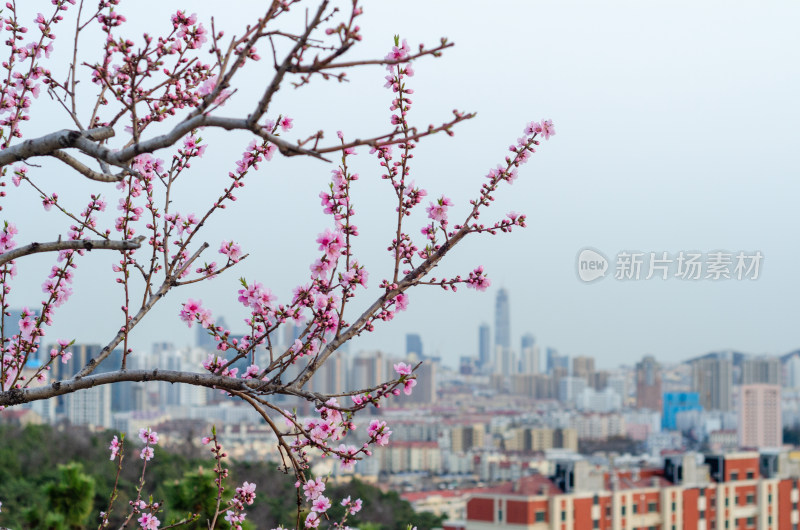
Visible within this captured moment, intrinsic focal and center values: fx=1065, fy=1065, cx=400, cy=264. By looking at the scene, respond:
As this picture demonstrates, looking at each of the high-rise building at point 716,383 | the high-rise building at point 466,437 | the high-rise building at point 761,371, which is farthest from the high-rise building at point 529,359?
the high-rise building at point 466,437

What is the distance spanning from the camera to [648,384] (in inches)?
3418

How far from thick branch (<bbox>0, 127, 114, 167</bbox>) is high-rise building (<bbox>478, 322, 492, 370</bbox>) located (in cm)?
11814

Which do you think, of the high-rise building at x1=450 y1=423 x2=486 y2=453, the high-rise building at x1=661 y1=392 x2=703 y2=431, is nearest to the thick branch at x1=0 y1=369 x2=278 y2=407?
the high-rise building at x1=450 y1=423 x2=486 y2=453

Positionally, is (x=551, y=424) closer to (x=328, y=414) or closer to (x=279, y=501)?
(x=279, y=501)

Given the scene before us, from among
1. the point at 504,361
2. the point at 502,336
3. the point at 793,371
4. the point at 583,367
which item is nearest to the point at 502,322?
the point at 502,336

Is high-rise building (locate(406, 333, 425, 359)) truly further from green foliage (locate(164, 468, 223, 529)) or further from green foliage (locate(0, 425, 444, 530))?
green foliage (locate(164, 468, 223, 529))

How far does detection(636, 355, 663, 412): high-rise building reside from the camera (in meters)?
84.5

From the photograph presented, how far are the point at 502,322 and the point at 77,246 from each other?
128 m

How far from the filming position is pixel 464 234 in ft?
7.12

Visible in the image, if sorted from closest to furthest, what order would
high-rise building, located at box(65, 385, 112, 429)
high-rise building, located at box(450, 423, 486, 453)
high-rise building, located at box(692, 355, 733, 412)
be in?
1. high-rise building, located at box(65, 385, 112, 429)
2. high-rise building, located at box(450, 423, 486, 453)
3. high-rise building, located at box(692, 355, 733, 412)

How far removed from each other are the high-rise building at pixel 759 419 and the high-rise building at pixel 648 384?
2349 centimetres

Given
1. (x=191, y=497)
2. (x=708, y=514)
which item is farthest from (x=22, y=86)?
(x=708, y=514)

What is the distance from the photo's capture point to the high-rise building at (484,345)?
121 metres

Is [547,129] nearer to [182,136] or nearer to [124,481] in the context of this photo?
[182,136]
